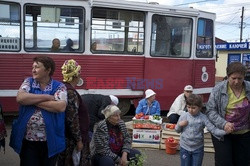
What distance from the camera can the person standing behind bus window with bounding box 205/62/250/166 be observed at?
3523mm

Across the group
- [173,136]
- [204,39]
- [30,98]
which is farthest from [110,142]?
[204,39]

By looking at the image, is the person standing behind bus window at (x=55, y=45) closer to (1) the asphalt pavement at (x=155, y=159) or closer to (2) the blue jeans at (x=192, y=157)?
(1) the asphalt pavement at (x=155, y=159)

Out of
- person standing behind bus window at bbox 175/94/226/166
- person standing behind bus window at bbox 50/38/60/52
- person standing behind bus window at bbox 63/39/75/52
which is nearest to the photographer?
person standing behind bus window at bbox 175/94/226/166

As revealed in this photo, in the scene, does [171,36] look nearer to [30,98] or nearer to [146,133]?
[146,133]

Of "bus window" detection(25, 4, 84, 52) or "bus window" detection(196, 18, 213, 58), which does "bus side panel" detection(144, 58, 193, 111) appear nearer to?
"bus window" detection(196, 18, 213, 58)

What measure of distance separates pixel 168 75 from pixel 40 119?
596 centimetres

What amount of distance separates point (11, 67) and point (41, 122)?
15.2 ft

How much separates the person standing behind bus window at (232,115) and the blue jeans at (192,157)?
1.48ft

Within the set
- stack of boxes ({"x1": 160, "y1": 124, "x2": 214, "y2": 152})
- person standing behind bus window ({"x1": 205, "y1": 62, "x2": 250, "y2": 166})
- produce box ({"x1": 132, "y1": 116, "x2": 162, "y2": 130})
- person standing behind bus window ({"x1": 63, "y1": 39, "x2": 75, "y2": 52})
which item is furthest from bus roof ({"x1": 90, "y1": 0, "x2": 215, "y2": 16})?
person standing behind bus window ({"x1": 205, "y1": 62, "x2": 250, "y2": 166})

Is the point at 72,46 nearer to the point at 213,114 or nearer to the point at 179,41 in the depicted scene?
the point at 179,41

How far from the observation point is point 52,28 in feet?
24.5

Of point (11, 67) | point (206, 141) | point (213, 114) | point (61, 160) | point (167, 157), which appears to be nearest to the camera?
point (61, 160)

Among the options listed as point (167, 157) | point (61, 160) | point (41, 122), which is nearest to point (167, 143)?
point (167, 157)

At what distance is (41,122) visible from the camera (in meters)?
3.04
